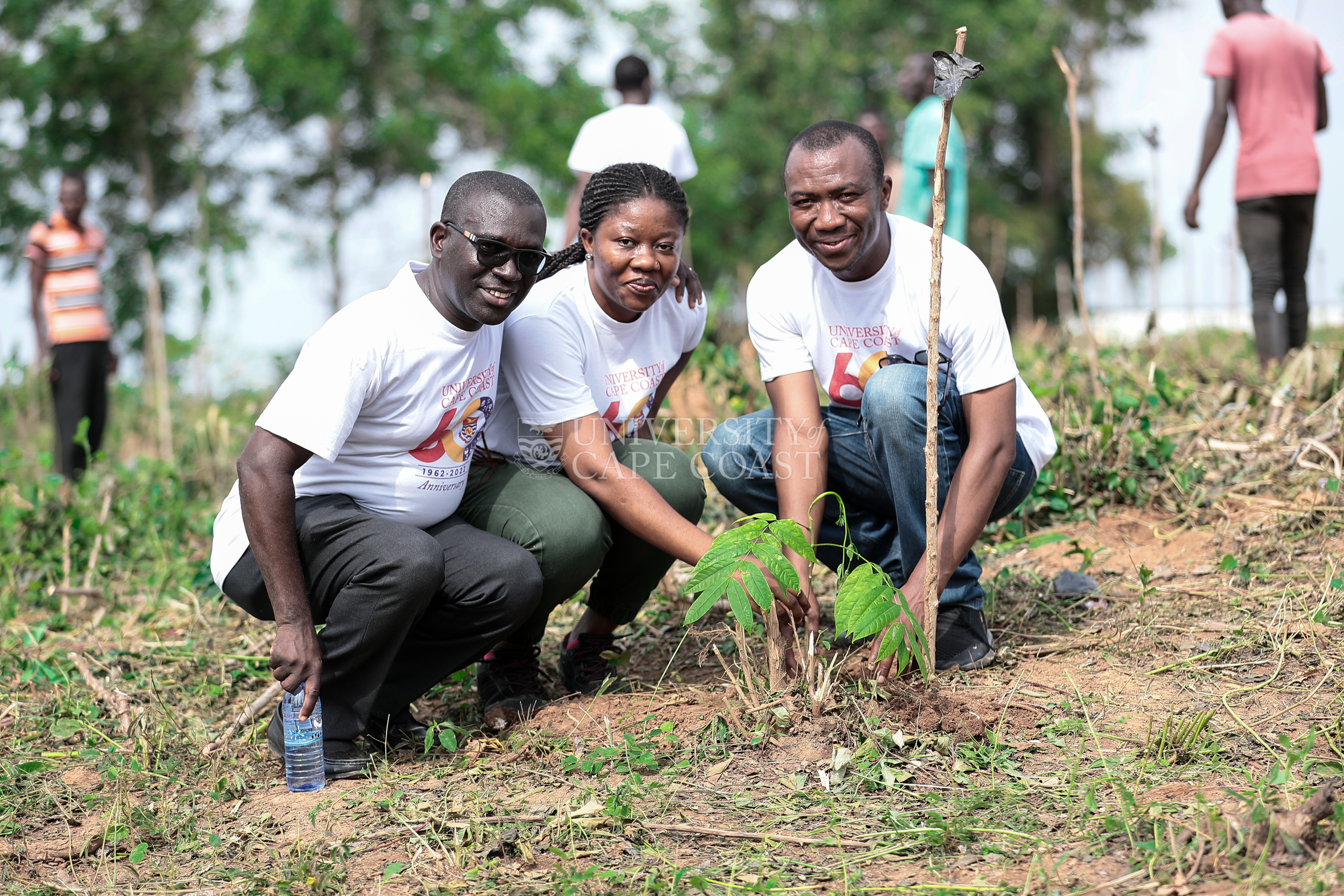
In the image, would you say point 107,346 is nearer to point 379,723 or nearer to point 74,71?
point 379,723

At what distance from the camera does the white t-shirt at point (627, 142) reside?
4699 mm

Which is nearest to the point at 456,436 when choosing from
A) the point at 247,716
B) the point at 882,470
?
the point at 247,716

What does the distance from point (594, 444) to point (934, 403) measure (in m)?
0.83

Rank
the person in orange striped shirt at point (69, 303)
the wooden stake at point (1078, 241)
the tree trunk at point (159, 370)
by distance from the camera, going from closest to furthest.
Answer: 1. the wooden stake at point (1078, 241)
2. the person in orange striped shirt at point (69, 303)
3. the tree trunk at point (159, 370)

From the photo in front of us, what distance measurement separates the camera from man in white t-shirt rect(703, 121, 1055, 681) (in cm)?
258

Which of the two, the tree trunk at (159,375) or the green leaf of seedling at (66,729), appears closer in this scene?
the green leaf of seedling at (66,729)

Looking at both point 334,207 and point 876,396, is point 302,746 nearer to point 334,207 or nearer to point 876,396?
point 876,396

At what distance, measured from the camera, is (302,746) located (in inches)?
94.7

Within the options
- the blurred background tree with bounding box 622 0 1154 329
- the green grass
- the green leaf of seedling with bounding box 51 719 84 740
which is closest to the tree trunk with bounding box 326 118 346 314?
the blurred background tree with bounding box 622 0 1154 329

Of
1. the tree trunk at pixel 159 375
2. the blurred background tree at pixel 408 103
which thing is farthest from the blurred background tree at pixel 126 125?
the tree trunk at pixel 159 375

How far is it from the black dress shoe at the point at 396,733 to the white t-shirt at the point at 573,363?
733 mm

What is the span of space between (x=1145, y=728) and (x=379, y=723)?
5.83ft

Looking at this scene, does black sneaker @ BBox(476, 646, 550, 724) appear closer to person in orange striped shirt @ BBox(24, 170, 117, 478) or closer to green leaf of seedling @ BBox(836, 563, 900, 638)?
green leaf of seedling @ BBox(836, 563, 900, 638)

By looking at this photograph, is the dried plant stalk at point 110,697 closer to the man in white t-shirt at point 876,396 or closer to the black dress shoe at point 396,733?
the black dress shoe at point 396,733
